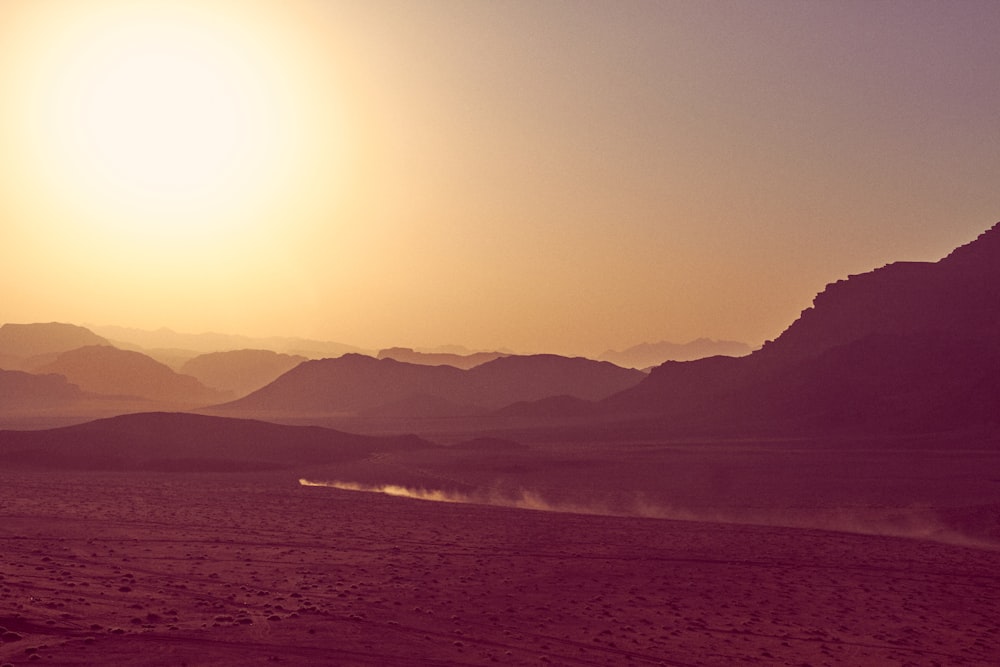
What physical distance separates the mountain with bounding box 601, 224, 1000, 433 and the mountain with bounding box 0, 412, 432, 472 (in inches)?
1814

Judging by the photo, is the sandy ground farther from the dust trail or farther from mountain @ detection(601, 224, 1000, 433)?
mountain @ detection(601, 224, 1000, 433)

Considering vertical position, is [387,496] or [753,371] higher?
[753,371]

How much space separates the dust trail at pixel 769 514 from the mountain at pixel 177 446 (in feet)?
53.2

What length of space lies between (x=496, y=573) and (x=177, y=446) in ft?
162

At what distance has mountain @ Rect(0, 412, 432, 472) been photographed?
212 feet

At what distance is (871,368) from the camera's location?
104312 mm

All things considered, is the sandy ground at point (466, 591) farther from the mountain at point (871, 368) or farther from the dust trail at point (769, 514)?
the mountain at point (871, 368)

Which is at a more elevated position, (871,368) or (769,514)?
(871,368)

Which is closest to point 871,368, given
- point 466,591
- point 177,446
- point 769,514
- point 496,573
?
point 769,514

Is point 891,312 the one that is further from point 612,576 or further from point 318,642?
point 318,642

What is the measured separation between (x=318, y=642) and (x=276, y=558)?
10603 millimetres

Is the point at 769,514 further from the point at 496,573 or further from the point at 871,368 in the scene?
the point at 871,368

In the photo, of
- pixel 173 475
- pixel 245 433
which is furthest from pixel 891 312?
pixel 173 475

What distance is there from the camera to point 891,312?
119 m
